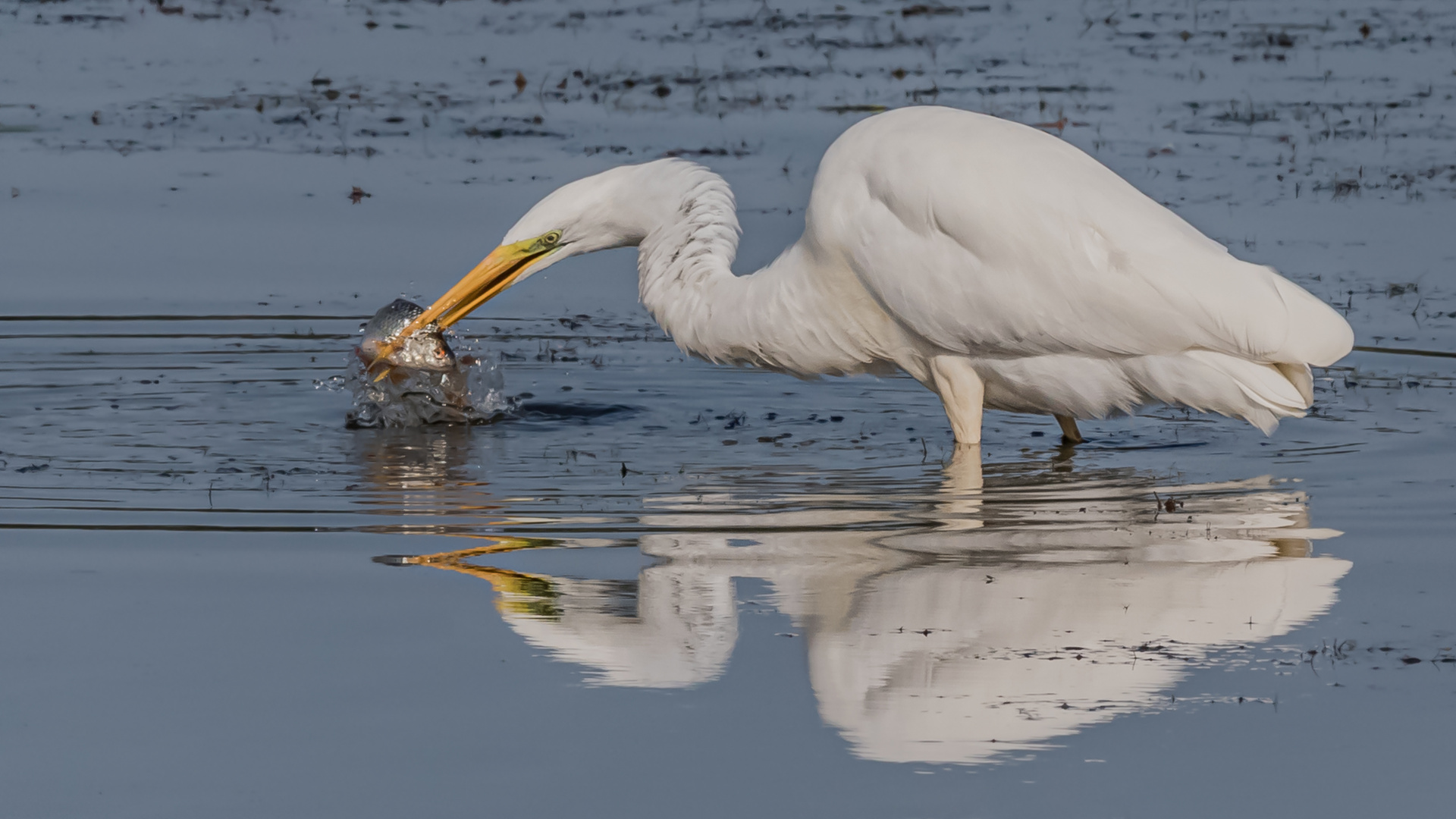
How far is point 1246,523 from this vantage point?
7230 millimetres

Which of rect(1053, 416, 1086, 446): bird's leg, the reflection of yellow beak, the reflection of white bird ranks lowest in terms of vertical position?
the reflection of white bird

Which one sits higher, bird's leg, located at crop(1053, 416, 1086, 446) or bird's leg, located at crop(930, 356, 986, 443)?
bird's leg, located at crop(930, 356, 986, 443)

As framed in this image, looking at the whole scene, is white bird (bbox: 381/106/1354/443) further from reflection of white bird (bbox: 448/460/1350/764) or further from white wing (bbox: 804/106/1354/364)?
reflection of white bird (bbox: 448/460/1350/764)

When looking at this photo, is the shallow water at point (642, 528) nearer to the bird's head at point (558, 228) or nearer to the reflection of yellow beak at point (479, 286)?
the reflection of yellow beak at point (479, 286)

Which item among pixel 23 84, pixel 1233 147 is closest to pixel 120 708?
pixel 1233 147

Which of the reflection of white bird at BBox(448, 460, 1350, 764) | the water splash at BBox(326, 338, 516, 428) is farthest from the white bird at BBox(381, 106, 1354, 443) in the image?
the reflection of white bird at BBox(448, 460, 1350, 764)

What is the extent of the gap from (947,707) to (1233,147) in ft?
34.6

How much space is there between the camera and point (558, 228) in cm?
891

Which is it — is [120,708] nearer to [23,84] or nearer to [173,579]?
[173,579]

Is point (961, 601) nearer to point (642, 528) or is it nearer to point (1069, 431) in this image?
point (642, 528)

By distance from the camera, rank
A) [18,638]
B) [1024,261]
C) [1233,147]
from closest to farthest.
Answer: [18,638], [1024,261], [1233,147]

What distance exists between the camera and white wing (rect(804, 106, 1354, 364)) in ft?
25.5

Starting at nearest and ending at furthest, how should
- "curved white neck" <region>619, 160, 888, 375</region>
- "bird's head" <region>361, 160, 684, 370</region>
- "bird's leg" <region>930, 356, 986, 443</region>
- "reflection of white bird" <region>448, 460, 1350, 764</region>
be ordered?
"reflection of white bird" <region>448, 460, 1350, 764</region> < "bird's leg" <region>930, 356, 986, 443</region> < "curved white neck" <region>619, 160, 888, 375</region> < "bird's head" <region>361, 160, 684, 370</region>

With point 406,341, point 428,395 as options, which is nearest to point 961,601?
point 406,341
